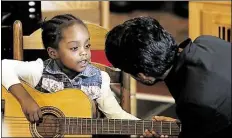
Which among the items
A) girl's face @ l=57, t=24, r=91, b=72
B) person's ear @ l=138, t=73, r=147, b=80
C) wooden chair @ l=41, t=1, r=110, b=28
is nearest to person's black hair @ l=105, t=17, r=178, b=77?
person's ear @ l=138, t=73, r=147, b=80

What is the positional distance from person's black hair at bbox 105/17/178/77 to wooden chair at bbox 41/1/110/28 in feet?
1.06

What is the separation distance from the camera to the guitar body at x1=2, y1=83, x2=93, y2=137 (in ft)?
4.53

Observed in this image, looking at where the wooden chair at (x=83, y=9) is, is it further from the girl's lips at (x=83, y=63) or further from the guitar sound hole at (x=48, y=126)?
the guitar sound hole at (x=48, y=126)

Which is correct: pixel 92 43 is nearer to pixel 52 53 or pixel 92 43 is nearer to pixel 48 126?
pixel 52 53

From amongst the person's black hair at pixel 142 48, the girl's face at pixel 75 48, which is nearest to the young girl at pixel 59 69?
the girl's face at pixel 75 48

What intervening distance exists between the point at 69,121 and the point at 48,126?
5 cm

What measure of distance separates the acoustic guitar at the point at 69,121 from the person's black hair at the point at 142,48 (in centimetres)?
24

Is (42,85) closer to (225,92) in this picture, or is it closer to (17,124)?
(17,124)

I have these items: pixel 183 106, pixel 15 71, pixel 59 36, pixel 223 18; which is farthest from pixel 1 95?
pixel 223 18

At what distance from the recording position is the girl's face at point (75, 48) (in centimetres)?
139

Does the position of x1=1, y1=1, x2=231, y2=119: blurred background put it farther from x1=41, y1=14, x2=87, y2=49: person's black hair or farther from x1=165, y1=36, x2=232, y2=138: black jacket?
x1=165, y1=36, x2=232, y2=138: black jacket

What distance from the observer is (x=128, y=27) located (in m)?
1.18

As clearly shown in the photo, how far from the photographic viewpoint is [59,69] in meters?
1.41

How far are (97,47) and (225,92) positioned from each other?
0.39 m
